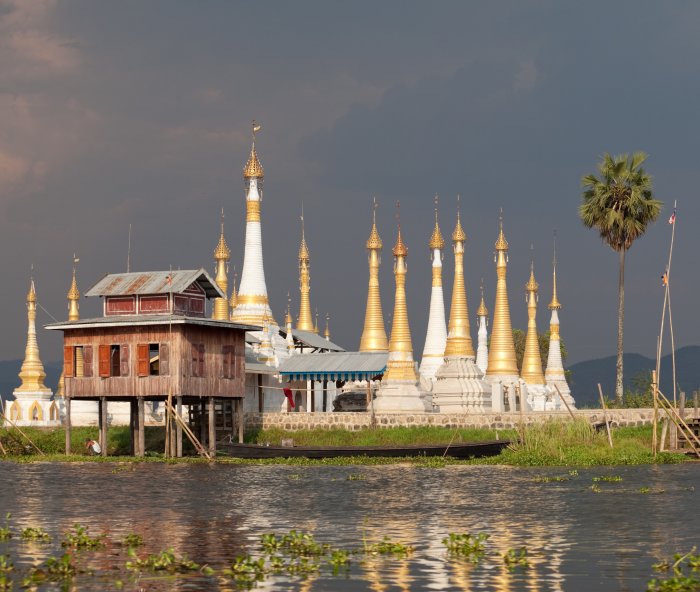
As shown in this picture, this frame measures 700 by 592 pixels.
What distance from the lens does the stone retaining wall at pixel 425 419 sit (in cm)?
5119

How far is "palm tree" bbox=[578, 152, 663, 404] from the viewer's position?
5800cm

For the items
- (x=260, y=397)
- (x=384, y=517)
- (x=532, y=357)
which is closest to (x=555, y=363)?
(x=532, y=357)

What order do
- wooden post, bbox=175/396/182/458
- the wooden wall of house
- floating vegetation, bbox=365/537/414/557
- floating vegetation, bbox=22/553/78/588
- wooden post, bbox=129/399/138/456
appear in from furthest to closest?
wooden post, bbox=129/399/138/456 < the wooden wall of house < wooden post, bbox=175/396/182/458 < floating vegetation, bbox=365/537/414/557 < floating vegetation, bbox=22/553/78/588

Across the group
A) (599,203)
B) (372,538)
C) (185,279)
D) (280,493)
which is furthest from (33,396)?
(372,538)

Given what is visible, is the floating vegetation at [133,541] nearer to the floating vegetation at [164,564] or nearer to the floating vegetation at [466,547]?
the floating vegetation at [164,564]

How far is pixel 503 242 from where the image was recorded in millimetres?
67875

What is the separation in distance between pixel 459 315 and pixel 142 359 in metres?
18.0

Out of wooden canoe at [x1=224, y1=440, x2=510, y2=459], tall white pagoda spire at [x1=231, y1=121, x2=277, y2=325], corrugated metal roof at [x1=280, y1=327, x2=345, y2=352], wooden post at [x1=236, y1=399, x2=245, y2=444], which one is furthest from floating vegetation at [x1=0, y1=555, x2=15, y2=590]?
corrugated metal roof at [x1=280, y1=327, x2=345, y2=352]

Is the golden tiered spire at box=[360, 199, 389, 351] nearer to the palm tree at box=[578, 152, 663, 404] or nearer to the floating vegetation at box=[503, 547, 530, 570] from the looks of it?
the palm tree at box=[578, 152, 663, 404]

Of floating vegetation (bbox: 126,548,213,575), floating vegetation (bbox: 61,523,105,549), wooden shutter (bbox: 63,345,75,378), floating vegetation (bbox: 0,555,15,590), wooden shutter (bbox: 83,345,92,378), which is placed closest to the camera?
floating vegetation (bbox: 0,555,15,590)

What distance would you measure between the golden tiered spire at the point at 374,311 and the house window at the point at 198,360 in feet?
44.6

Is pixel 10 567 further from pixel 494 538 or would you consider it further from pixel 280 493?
pixel 280 493

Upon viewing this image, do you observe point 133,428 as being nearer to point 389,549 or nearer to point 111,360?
point 111,360

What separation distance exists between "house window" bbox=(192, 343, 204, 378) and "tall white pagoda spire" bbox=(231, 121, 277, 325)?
46.5 feet
